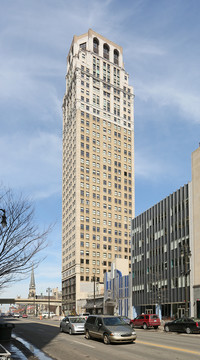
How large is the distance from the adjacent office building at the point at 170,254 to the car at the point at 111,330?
99.7 feet

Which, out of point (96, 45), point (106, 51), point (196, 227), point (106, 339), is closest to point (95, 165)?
point (106, 51)

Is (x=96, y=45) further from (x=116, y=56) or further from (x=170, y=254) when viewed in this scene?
(x=170, y=254)

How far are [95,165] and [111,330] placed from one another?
380 feet

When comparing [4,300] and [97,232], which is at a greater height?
[97,232]

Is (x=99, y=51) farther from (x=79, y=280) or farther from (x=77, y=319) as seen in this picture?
(x=77, y=319)

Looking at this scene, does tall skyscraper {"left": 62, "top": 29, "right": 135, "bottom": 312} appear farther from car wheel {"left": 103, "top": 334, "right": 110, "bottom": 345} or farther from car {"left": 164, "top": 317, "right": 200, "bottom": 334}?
car wheel {"left": 103, "top": 334, "right": 110, "bottom": 345}

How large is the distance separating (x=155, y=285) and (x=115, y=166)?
2988 inches

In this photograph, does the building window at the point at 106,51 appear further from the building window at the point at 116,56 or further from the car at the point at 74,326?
the car at the point at 74,326

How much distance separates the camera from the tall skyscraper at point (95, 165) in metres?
130

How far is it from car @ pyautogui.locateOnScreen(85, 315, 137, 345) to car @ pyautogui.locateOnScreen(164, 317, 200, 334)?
13296mm

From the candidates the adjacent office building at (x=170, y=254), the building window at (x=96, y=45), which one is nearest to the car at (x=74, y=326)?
the adjacent office building at (x=170, y=254)

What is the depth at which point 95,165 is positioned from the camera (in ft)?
450

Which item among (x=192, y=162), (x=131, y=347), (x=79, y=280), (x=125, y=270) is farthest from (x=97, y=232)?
(x=131, y=347)

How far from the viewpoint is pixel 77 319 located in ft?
108
